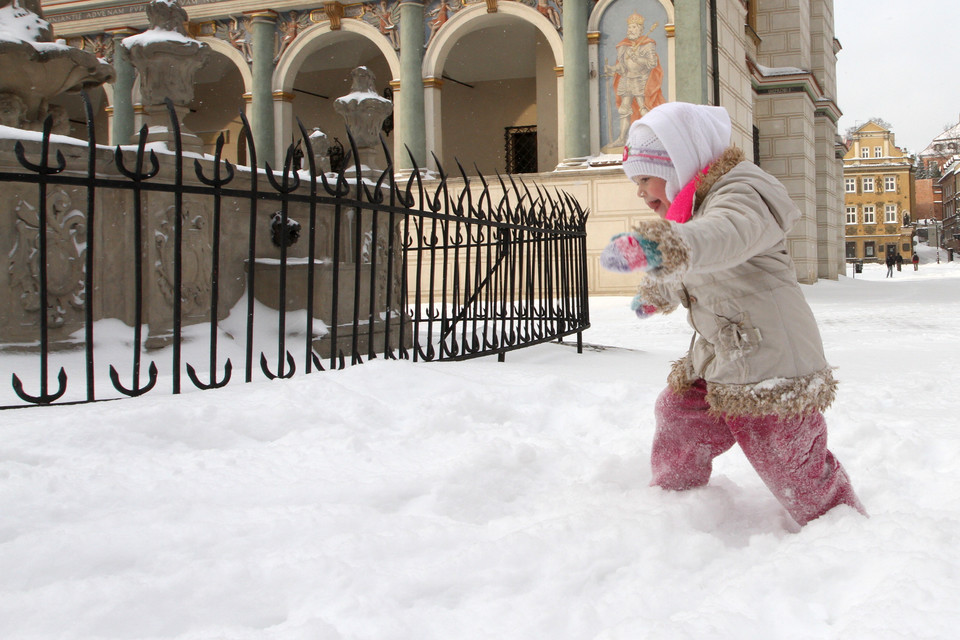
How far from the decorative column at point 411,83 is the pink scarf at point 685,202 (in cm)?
1360

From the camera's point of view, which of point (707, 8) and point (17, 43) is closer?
point (17, 43)

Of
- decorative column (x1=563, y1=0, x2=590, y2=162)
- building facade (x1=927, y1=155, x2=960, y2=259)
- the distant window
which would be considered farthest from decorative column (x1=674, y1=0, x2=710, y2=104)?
building facade (x1=927, y1=155, x2=960, y2=259)

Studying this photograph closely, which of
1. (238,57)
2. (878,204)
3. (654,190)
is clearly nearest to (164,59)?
(654,190)

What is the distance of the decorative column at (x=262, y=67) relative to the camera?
16.4m

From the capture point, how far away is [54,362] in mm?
4449

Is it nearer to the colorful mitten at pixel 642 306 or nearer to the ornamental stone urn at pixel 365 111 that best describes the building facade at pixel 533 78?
the ornamental stone urn at pixel 365 111

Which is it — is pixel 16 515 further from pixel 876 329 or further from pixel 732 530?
pixel 876 329

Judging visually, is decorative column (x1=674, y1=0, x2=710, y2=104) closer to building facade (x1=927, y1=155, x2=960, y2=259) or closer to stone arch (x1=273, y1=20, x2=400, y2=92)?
stone arch (x1=273, y1=20, x2=400, y2=92)

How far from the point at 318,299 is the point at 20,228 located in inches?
81.4

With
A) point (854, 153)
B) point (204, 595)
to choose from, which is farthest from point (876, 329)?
point (854, 153)

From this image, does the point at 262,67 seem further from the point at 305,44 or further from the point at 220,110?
the point at 220,110

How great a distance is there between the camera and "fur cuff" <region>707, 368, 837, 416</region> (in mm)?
2051

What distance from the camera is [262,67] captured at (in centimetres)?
1645

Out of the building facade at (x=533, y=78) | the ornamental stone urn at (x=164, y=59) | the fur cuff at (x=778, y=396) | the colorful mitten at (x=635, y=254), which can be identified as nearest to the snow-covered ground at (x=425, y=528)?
the fur cuff at (x=778, y=396)
